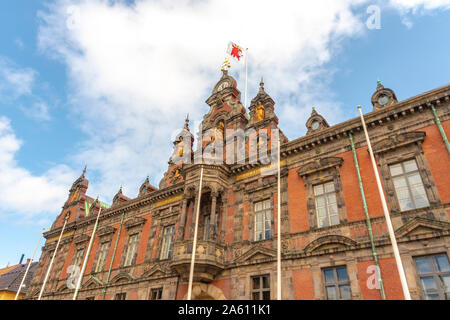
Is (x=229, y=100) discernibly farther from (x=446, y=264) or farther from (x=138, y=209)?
(x=446, y=264)

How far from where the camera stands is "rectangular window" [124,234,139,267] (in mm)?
22847

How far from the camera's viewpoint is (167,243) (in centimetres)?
2152

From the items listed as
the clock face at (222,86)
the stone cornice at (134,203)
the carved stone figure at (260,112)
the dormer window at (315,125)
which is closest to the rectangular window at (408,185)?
the dormer window at (315,125)

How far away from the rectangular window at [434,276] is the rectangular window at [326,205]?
387 cm

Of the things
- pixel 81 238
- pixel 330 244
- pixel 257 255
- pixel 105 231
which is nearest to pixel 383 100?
pixel 330 244

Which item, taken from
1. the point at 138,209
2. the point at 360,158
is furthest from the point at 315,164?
the point at 138,209

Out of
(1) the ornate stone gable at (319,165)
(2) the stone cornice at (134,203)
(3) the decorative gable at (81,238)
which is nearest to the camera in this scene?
(1) the ornate stone gable at (319,165)

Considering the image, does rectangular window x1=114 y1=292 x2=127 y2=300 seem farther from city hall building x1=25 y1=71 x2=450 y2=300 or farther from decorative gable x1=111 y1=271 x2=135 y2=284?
decorative gable x1=111 y1=271 x2=135 y2=284

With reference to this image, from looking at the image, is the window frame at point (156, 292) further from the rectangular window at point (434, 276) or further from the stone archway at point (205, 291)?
the rectangular window at point (434, 276)

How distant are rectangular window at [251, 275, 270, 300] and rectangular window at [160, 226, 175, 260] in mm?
7251

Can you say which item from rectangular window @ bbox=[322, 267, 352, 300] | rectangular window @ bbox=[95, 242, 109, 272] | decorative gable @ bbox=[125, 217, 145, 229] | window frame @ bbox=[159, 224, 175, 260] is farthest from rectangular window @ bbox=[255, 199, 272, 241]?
rectangular window @ bbox=[95, 242, 109, 272]

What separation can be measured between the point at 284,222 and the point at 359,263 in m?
4.21

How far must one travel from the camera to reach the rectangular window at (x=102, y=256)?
24.5 metres
